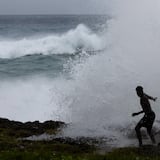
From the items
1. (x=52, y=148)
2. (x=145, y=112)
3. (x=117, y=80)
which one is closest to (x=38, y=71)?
(x=117, y=80)

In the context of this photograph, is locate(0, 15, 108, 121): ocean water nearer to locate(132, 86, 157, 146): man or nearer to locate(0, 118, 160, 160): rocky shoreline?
locate(0, 118, 160, 160): rocky shoreline

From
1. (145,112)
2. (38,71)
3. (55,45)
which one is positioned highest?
(55,45)

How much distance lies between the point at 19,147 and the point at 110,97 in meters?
9.51

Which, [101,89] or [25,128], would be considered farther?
[101,89]

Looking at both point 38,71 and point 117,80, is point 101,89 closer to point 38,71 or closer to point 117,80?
point 117,80

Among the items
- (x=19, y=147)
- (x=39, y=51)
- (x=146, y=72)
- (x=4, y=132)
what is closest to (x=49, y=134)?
(x=4, y=132)

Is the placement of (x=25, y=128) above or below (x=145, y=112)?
above

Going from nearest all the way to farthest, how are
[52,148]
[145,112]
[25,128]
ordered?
[145,112] < [52,148] < [25,128]

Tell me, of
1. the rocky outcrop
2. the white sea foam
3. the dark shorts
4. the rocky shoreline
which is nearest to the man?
the dark shorts

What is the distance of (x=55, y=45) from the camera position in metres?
63.9

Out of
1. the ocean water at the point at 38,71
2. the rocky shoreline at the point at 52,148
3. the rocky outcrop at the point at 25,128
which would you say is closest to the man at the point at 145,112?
the rocky shoreline at the point at 52,148

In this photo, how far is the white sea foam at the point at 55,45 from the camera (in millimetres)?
59625

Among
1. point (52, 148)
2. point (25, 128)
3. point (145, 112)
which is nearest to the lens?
point (145, 112)

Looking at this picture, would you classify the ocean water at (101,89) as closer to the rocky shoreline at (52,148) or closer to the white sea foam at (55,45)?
the rocky shoreline at (52,148)
